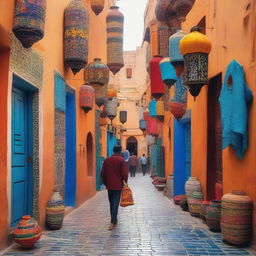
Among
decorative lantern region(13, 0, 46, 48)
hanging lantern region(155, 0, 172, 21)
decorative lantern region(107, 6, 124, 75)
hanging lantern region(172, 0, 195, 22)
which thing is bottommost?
decorative lantern region(13, 0, 46, 48)

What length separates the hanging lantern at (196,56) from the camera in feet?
19.8

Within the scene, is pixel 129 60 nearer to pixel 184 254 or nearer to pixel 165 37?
pixel 165 37

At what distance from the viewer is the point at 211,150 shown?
759 centimetres

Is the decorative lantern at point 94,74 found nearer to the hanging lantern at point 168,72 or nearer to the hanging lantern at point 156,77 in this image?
the hanging lantern at point 168,72

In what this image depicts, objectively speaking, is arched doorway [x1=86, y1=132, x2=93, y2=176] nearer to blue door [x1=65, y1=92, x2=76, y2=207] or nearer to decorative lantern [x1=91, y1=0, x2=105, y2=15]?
blue door [x1=65, y1=92, x2=76, y2=207]

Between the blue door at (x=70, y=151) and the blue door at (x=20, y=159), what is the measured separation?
2.97 metres

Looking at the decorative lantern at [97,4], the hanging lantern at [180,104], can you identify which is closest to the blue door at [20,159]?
the hanging lantern at [180,104]

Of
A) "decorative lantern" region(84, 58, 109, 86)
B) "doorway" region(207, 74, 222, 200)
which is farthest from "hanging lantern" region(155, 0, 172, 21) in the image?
"doorway" region(207, 74, 222, 200)

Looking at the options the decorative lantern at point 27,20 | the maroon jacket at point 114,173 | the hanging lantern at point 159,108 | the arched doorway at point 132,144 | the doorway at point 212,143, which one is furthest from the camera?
the arched doorway at point 132,144

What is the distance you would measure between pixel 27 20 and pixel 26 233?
2.52 metres

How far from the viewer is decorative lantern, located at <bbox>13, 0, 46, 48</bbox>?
16.1 feet

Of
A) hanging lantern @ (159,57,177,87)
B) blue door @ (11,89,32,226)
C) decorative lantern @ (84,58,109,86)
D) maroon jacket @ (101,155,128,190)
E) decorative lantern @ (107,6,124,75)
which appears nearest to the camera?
blue door @ (11,89,32,226)

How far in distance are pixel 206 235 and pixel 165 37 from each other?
28.2 feet

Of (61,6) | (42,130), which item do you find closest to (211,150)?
(42,130)
